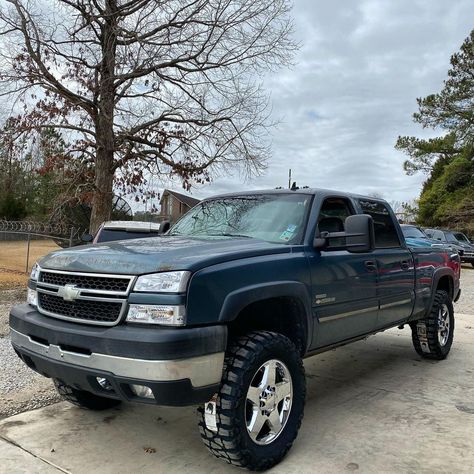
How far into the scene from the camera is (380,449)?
12.4 feet

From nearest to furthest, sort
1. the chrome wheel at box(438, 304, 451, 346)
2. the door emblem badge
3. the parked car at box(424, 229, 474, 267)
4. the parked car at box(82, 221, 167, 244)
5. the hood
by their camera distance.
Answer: the hood, the door emblem badge, the chrome wheel at box(438, 304, 451, 346), the parked car at box(82, 221, 167, 244), the parked car at box(424, 229, 474, 267)

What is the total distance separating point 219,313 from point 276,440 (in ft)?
3.50

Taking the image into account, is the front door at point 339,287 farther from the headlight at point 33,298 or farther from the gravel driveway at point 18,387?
the gravel driveway at point 18,387

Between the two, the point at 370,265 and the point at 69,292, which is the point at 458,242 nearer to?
the point at 370,265

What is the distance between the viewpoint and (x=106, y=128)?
11.8 metres

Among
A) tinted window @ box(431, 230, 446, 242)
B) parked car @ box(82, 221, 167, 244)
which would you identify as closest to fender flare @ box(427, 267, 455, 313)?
parked car @ box(82, 221, 167, 244)

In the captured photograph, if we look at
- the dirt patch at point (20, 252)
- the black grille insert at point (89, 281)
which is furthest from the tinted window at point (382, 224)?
the dirt patch at point (20, 252)

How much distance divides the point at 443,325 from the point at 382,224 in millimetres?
1938

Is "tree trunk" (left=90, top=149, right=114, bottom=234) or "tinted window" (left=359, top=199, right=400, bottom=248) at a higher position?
"tree trunk" (left=90, top=149, right=114, bottom=234)

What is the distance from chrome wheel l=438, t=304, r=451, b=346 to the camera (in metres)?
6.35

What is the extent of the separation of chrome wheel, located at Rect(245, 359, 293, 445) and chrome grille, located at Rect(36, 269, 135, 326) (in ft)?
3.33

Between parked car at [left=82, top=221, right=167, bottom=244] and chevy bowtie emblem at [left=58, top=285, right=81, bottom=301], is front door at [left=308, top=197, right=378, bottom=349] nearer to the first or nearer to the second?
chevy bowtie emblem at [left=58, top=285, right=81, bottom=301]

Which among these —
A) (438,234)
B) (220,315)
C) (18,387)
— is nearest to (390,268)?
(220,315)

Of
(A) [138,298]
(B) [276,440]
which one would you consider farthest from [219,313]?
(B) [276,440]
